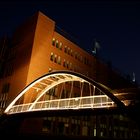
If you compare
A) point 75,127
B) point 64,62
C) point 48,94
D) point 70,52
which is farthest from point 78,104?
point 70,52

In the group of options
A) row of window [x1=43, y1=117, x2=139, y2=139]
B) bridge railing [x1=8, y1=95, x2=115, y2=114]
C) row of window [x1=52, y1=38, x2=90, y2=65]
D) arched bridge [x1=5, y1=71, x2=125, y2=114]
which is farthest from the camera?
row of window [x1=52, y1=38, x2=90, y2=65]

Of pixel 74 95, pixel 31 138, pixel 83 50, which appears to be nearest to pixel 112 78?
pixel 83 50

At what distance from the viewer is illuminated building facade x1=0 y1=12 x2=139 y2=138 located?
1507 inches

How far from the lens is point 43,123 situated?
3666 cm

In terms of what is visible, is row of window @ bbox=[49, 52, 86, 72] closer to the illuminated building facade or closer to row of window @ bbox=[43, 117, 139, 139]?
the illuminated building facade

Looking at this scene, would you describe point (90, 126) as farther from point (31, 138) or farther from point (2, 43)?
point (2, 43)

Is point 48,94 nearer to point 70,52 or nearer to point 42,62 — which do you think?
point 42,62

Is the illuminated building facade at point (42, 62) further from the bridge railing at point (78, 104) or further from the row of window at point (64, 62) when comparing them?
the bridge railing at point (78, 104)

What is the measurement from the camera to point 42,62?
39.7 meters

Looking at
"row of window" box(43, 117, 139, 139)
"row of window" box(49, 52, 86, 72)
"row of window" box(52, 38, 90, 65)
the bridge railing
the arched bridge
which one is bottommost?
"row of window" box(43, 117, 139, 139)

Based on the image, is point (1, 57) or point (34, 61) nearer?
point (34, 61)

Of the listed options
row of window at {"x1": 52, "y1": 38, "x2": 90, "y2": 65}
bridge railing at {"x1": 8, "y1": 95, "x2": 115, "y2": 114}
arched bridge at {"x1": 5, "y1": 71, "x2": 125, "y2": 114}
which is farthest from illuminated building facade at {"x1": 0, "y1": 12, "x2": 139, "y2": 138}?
bridge railing at {"x1": 8, "y1": 95, "x2": 115, "y2": 114}

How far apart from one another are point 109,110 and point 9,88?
2638 centimetres

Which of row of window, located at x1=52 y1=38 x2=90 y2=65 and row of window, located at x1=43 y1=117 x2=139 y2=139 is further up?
row of window, located at x1=52 y1=38 x2=90 y2=65
